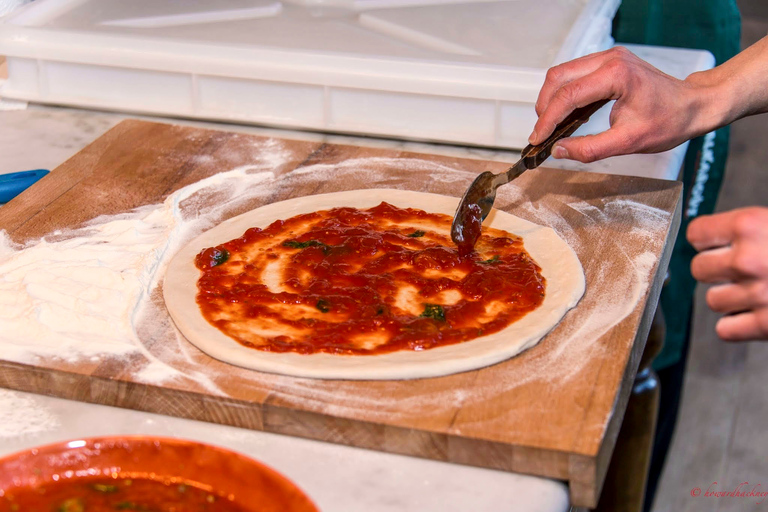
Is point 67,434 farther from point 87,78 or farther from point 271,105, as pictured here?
point 87,78

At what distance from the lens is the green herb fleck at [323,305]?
1691 mm

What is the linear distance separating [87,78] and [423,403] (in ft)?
6.35

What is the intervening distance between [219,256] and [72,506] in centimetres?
83

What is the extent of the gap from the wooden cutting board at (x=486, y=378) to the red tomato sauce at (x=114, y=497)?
249mm

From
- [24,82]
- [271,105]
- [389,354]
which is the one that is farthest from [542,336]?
[24,82]

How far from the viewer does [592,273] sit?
5.94 feet

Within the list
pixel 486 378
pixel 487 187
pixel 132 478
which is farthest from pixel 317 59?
pixel 132 478

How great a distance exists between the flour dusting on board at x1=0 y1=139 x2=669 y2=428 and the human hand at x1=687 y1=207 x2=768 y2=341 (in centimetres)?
38

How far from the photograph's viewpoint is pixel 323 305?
5.57 ft

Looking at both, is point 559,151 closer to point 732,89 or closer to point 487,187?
point 487,187

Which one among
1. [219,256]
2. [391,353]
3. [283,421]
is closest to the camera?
[283,421]

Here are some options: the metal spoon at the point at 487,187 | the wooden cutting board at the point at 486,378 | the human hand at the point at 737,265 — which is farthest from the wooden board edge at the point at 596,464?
the metal spoon at the point at 487,187

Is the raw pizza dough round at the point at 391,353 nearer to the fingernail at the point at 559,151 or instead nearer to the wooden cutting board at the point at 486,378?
the wooden cutting board at the point at 486,378

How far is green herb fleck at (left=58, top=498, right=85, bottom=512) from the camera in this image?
1.15m
